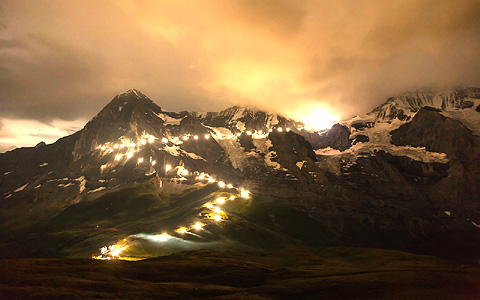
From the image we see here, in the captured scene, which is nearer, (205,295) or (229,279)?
(205,295)

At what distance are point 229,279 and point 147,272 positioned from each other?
30688 millimetres

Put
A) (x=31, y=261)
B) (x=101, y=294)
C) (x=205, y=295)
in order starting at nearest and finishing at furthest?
(x=101, y=294) < (x=205, y=295) < (x=31, y=261)

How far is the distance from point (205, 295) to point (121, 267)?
42202mm

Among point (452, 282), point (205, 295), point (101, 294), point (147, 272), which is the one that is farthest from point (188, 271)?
point (452, 282)

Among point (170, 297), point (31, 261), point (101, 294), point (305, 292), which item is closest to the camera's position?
point (101, 294)

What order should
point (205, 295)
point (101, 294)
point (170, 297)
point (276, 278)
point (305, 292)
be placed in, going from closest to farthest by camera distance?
A: point (101, 294) → point (170, 297) → point (205, 295) → point (305, 292) → point (276, 278)

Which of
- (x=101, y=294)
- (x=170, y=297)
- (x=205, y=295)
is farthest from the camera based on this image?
(x=205, y=295)

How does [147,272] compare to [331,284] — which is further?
[147,272]

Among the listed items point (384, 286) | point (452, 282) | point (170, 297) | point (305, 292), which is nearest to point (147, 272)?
point (170, 297)

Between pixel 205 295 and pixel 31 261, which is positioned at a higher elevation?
pixel 31 261

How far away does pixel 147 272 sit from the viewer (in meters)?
112

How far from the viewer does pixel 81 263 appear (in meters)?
111

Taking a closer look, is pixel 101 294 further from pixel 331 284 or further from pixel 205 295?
pixel 331 284

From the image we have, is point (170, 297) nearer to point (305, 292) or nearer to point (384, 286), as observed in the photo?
point (305, 292)
